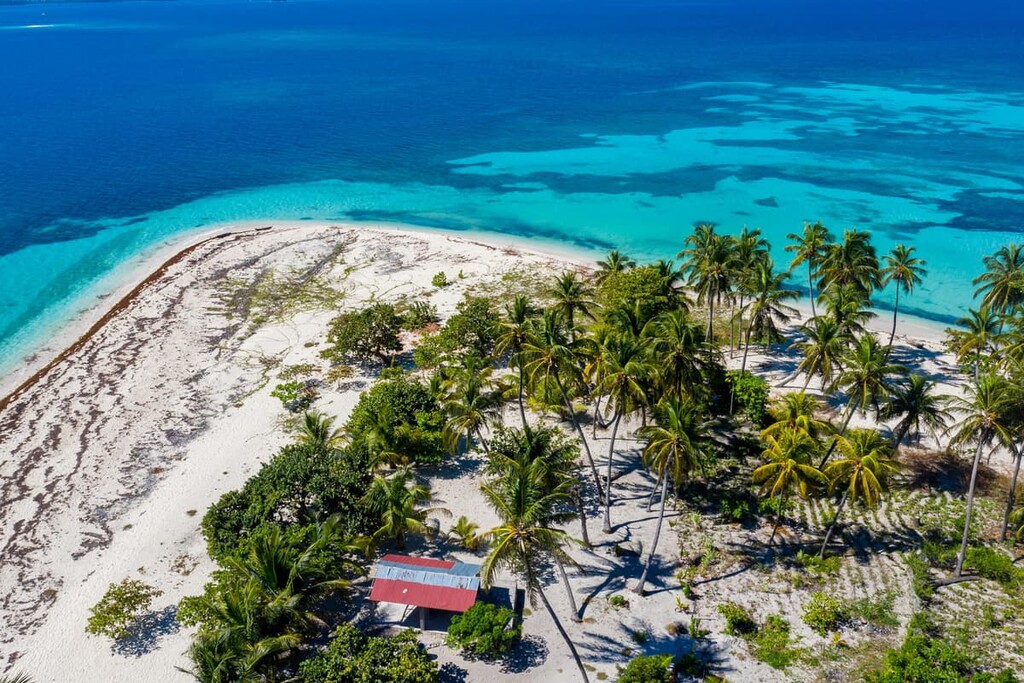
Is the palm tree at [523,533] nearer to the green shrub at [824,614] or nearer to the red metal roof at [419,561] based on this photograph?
the red metal roof at [419,561]

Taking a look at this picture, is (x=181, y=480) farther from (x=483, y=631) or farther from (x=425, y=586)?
(x=483, y=631)

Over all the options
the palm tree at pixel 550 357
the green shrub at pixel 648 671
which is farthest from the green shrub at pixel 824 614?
the palm tree at pixel 550 357

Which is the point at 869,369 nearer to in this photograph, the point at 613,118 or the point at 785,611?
the point at 785,611

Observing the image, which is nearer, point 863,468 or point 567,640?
point 567,640

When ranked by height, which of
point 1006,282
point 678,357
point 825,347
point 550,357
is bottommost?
point 825,347

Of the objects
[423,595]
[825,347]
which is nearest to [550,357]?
[423,595]

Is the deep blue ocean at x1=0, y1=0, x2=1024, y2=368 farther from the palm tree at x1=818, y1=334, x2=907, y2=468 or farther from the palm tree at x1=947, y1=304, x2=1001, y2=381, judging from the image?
the palm tree at x1=818, y1=334, x2=907, y2=468

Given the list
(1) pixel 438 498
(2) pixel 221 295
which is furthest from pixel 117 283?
(1) pixel 438 498
